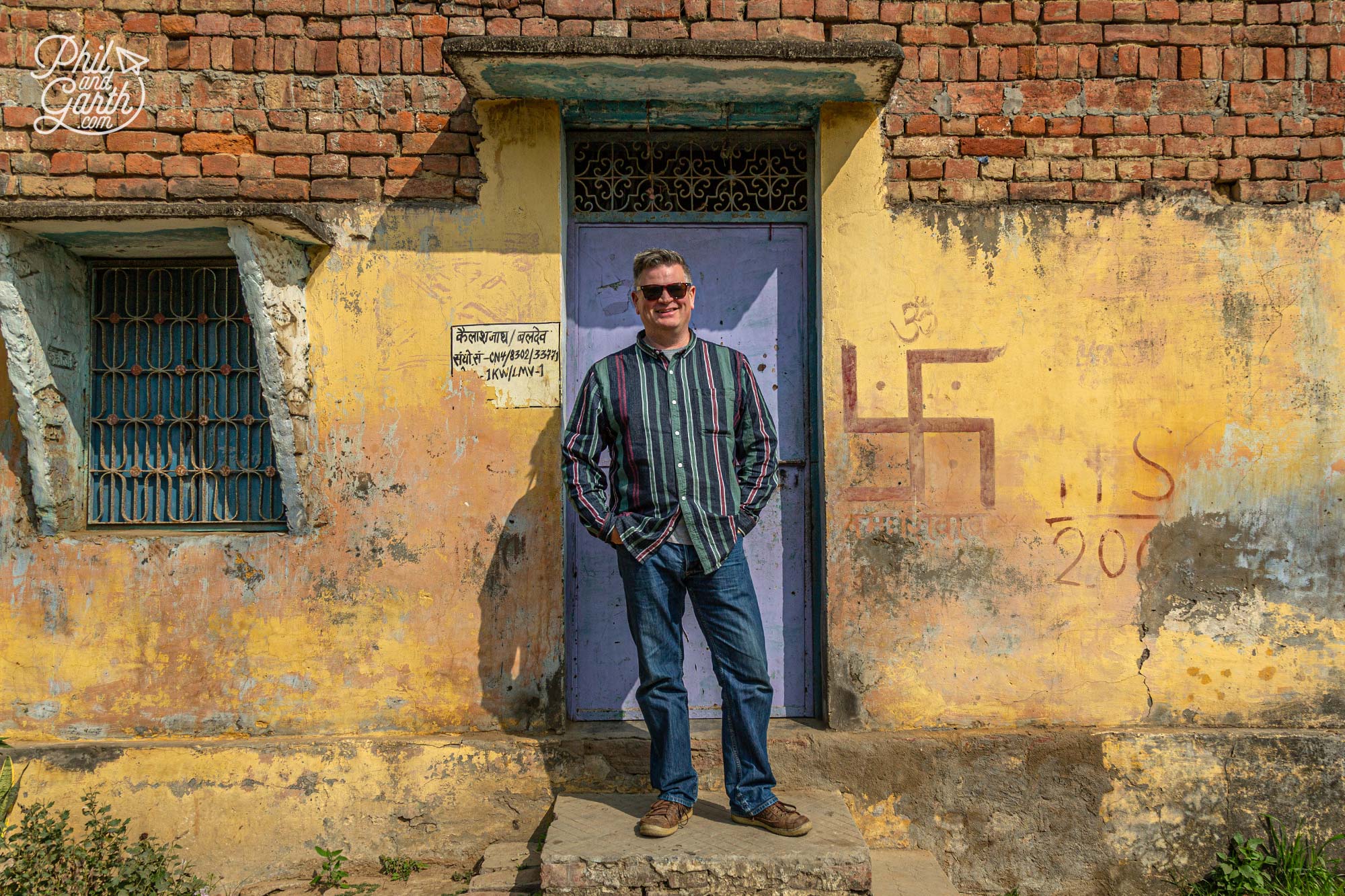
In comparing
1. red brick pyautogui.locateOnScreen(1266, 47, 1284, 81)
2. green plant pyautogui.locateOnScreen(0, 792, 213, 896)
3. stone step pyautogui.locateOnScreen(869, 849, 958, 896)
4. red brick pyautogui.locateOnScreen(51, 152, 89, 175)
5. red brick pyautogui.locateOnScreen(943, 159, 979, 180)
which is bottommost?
stone step pyautogui.locateOnScreen(869, 849, 958, 896)

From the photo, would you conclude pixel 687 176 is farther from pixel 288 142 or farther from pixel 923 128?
pixel 288 142

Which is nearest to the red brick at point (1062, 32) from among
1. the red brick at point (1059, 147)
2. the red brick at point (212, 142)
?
the red brick at point (1059, 147)

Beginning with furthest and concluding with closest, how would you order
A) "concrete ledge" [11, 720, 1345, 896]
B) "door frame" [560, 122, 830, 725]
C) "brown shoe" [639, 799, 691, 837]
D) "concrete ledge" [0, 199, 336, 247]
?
"door frame" [560, 122, 830, 725]
"concrete ledge" [11, 720, 1345, 896]
"concrete ledge" [0, 199, 336, 247]
"brown shoe" [639, 799, 691, 837]

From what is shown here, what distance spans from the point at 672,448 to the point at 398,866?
2103 millimetres

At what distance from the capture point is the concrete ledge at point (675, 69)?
3.50 meters

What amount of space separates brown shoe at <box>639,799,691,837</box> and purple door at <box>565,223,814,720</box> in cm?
83

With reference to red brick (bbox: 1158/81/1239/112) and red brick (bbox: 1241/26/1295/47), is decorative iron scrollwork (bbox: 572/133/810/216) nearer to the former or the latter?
red brick (bbox: 1158/81/1239/112)

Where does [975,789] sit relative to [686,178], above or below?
below

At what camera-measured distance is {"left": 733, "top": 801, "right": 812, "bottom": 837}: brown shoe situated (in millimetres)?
3293

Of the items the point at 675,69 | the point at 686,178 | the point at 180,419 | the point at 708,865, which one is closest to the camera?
the point at 708,865

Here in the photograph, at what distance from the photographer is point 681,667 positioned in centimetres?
338

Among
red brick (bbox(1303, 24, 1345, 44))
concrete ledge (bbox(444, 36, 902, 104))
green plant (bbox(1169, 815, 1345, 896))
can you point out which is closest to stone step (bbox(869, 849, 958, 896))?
green plant (bbox(1169, 815, 1345, 896))

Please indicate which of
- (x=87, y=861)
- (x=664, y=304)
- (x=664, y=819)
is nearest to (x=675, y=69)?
(x=664, y=304)

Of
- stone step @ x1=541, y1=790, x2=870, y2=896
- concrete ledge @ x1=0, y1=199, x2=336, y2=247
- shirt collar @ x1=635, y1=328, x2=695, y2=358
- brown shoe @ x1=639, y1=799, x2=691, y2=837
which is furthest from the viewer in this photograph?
concrete ledge @ x1=0, y1=199, x2=336, y2=247
